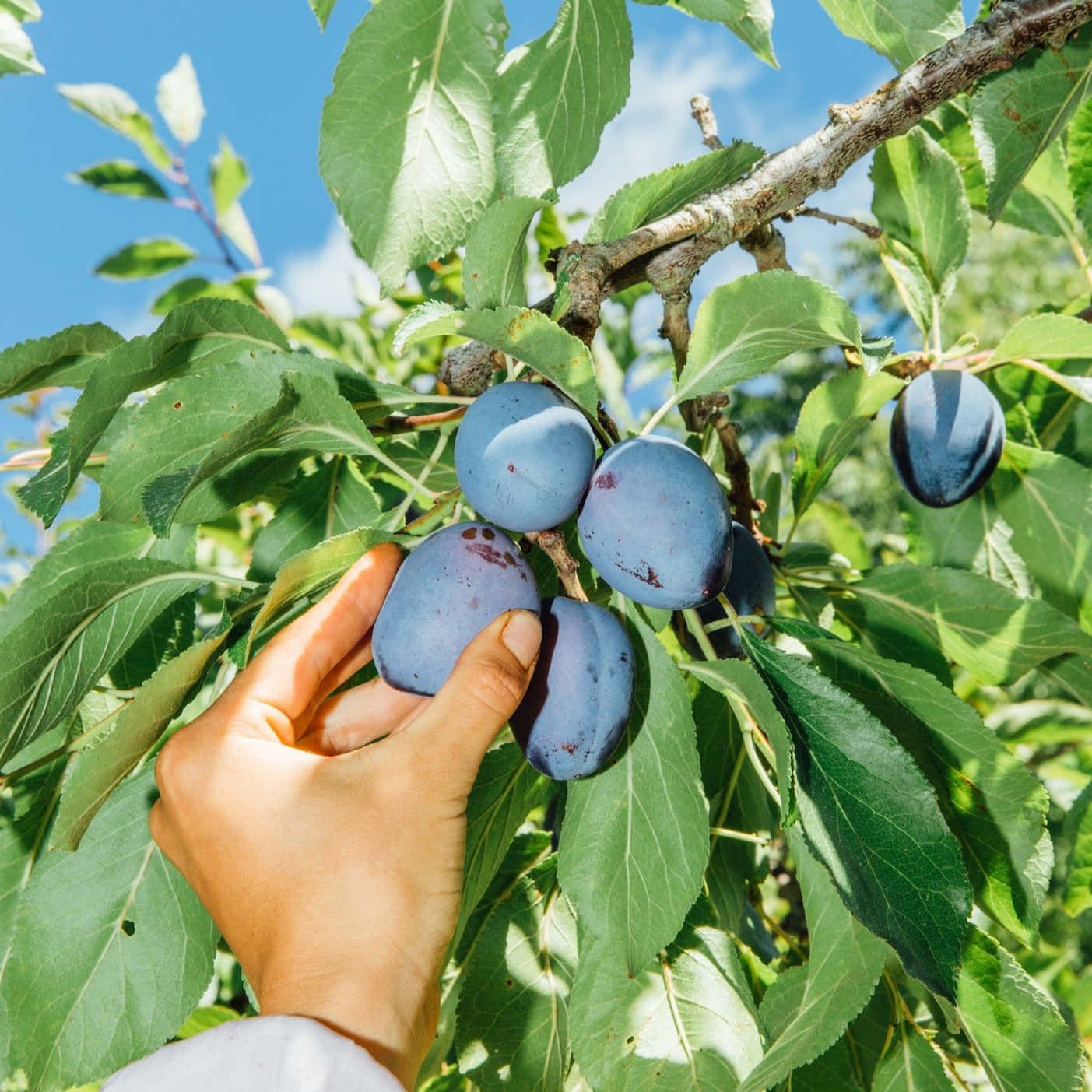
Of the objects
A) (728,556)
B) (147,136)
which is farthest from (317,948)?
(147,136)

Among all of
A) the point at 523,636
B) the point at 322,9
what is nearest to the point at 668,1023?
the point at 523,636

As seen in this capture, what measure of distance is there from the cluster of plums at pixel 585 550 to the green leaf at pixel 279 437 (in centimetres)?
14

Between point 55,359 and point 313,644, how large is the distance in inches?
16.8

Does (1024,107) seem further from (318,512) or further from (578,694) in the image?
(318,512)

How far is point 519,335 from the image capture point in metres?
0.66

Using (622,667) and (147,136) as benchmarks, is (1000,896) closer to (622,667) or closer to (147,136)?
(622,667)

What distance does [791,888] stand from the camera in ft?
5.32

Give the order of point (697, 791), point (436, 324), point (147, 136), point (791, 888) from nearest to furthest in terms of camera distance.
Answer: point (436, 324)
point (697, 791)
point (791, 888)
point (147, 136)

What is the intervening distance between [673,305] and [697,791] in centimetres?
47

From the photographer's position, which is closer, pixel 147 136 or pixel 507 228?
pixel 507 228

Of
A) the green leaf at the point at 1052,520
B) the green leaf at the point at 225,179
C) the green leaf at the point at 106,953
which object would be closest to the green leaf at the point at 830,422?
the green leaf at the point at 1052,520

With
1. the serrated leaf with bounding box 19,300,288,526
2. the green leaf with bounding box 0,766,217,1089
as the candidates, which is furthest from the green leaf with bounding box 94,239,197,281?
the green leaf with bounding box 0,766,217,1089

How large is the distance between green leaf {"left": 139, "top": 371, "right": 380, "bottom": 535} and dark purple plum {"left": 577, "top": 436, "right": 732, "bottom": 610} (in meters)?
0.24

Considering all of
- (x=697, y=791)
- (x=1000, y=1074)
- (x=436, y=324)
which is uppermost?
(x=436, y=324)
